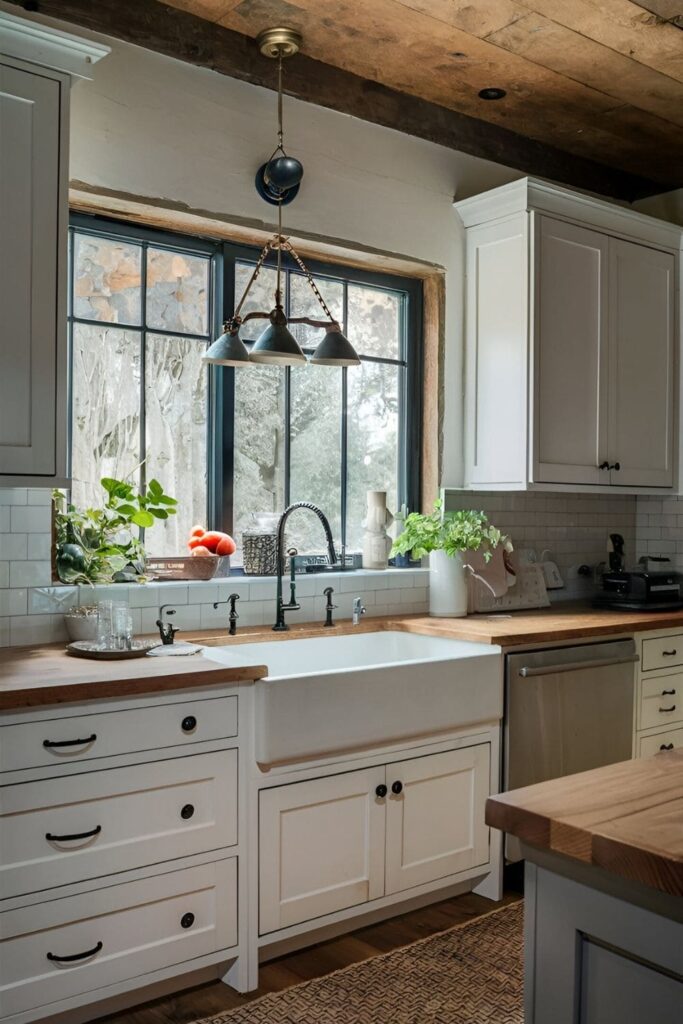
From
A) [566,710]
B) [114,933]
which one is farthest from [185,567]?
[566,710]

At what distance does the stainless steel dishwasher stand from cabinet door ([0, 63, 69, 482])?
1697mm

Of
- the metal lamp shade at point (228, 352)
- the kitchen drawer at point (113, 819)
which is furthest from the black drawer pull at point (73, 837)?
the metal lamp shade at point (228, 352)

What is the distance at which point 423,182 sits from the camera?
12.8 ft

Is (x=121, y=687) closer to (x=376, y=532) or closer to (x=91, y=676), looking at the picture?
(x=91, y=676)

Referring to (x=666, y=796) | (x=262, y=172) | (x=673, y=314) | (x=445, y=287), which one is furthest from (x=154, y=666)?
(x=673, y=314)

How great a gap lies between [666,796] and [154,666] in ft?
4.85

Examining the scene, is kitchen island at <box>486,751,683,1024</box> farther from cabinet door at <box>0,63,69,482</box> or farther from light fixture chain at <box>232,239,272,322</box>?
light fixture chain at <box>232,239,272,322</box>

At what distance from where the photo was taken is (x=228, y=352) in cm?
311

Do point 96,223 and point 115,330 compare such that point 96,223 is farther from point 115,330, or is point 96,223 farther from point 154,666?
point 154,666

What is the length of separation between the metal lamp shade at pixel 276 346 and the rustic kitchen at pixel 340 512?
0.01 metres

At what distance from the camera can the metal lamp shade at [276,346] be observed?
3035 millimetres

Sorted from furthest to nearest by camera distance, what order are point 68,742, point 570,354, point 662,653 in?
1. point 570,354
2. point 662,653
3. point 68,742

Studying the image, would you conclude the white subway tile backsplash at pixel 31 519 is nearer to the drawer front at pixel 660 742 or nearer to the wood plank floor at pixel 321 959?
the wood plank floor at pixel 321 959

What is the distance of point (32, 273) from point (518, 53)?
6.63ft
